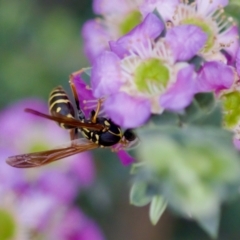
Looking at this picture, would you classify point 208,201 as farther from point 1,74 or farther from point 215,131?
point 1,74

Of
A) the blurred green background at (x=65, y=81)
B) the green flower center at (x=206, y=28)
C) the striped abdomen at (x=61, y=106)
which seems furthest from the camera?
the blurred green background at (x=65, y=81)

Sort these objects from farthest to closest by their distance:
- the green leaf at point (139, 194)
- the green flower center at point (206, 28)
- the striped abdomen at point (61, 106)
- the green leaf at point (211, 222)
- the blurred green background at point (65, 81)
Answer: the blurred green background at point (65, 81), the striped abdomen at point (61, 106), the green flower center at point (206, 28), the green leaf at point (139, 194), the green leaf at point (211, 222)

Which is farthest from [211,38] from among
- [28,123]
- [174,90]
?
[28,123]

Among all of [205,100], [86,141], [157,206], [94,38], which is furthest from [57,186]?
[205,100]

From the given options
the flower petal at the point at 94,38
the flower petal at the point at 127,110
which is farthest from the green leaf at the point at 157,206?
the flower petal at the point at 94,38

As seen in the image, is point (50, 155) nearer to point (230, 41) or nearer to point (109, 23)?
point (230, 41)

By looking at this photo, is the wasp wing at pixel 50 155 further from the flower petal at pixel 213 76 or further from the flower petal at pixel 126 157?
the flower petal at pixel 213 76

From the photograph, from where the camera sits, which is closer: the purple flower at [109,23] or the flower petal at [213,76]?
the flower petal at [213,76]

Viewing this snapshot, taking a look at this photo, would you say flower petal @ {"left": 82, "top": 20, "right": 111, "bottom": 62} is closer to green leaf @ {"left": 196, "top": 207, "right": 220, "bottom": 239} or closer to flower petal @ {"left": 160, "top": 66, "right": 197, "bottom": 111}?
flower petal @ {"left": 160, "top": 66, "right": 197, "bottom": 111}
